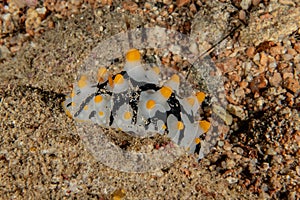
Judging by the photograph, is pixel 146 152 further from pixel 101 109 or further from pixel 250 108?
pixel 250 108

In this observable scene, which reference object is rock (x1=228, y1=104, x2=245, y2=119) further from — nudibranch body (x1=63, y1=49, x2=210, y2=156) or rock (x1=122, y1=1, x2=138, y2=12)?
rock (x1=122, y1=1, x2=138, y2=12)

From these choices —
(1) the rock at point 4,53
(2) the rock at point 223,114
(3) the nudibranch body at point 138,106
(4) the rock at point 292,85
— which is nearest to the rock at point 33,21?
(1) the rock at point 4,53

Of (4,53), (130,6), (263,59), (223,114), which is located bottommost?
(4,53)

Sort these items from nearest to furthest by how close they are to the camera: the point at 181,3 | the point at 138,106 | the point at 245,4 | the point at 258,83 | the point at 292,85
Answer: the point at 138,106 < the point at 292,85 < the point at 258,83 < the point at 245,4 < the point at 181,3

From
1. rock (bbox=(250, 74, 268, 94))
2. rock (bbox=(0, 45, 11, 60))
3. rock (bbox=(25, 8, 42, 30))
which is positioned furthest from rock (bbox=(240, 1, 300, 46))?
rock (bbox=(0, 45, 11, 60))

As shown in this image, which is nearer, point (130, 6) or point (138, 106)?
point (138, 106)

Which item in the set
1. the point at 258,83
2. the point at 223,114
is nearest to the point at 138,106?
the point at 223,114

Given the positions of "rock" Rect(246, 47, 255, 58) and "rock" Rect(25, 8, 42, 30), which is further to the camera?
"rock" Rect(25, 8, 42, 30)

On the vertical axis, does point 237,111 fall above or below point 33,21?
below

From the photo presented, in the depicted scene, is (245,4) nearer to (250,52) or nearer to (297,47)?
(250,52)
